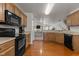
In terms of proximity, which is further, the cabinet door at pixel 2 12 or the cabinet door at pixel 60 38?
the cabinet door at pixel 60 38

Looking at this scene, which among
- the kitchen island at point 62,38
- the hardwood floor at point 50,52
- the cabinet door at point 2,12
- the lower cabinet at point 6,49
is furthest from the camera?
the kitchen island at point 62,38

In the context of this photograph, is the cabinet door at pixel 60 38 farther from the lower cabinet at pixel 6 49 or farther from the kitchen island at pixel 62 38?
the lower cabinet at pixel 6 49

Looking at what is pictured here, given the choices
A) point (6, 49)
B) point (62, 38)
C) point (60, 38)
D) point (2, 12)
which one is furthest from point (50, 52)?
point (60, 38)

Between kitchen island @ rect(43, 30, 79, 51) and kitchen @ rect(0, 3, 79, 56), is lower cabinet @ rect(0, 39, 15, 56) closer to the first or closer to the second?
kitchen @ rect(0, 3, 79, 56)

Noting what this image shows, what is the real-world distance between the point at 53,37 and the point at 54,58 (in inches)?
342

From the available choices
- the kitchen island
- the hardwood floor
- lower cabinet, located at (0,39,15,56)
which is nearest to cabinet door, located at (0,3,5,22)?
lower cabinet, located at (0,39,15,56)

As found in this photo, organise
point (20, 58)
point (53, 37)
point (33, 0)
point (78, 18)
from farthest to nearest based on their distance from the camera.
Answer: point (53, 37)
point (78, 18)
point (33, 0)
point (20, 58)

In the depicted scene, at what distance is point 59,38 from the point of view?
828 centimetres

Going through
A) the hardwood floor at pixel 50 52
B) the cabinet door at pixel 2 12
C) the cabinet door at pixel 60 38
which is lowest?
the hardwood floor at pixel 50 52

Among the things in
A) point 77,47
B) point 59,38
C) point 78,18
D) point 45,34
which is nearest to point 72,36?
point 77,47

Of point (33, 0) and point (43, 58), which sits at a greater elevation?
point (33, 0)

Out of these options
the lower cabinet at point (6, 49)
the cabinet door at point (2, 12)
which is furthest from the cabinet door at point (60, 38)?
the lower cabinet at point (6, 49)

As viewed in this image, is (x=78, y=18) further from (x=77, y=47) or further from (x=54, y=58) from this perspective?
(x=54, y=58)

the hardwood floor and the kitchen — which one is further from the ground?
the kitchen
